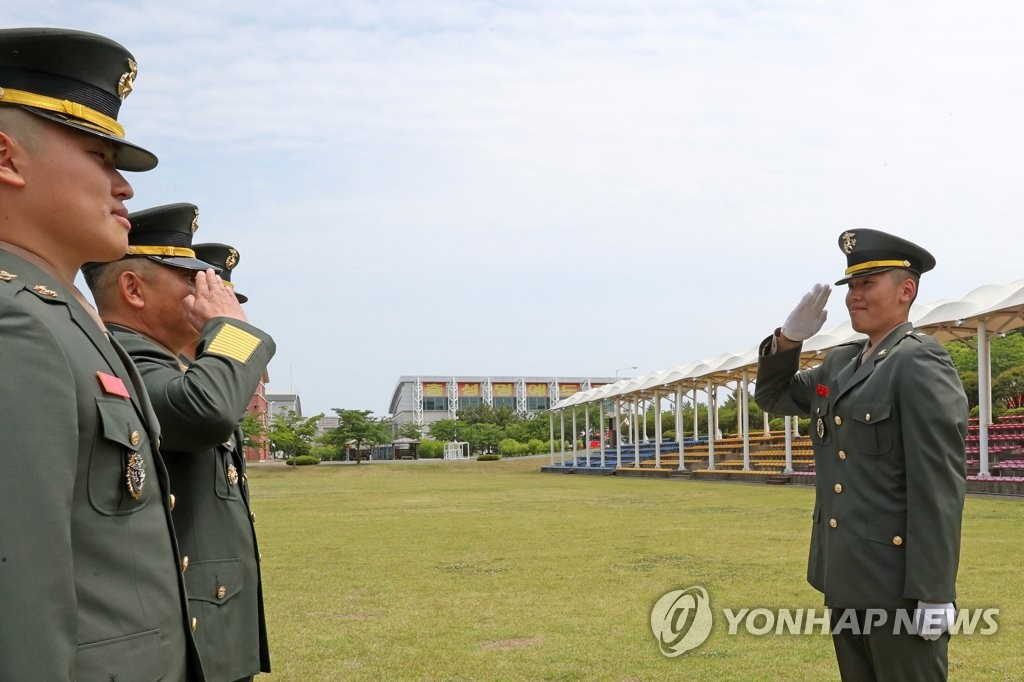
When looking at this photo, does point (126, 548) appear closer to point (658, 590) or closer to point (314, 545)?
point (658, 590)

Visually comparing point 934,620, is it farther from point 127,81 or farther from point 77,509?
point 127,81

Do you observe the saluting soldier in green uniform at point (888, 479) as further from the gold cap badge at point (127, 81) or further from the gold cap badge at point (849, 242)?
the gold cap badge at point (127, 81)

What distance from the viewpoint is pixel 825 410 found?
12.7ft

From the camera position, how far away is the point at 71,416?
1652 millimetres

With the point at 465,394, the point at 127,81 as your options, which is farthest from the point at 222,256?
the point at 465,394

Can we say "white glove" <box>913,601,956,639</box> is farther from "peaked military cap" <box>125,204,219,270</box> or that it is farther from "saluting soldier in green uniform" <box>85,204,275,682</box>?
"peaked military cap" <box>125,204,219,270</box>

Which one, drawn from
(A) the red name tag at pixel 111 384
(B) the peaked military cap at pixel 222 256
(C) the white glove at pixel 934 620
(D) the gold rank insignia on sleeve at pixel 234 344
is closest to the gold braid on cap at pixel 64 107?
(A) the red name tag at pixel 111 384

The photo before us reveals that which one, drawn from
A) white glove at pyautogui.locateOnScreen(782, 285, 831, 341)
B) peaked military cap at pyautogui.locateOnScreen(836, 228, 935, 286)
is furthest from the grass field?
peaked military cap at pyautogui.locateOnScreen(836, 228, 935, 286)

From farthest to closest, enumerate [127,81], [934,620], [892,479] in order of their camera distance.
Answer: [892,479]
[934,620]
[127,81]

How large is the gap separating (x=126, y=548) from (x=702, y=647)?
208 inches

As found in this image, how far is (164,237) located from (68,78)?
1.25 metres

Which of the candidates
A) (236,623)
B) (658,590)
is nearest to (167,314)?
(236,623)

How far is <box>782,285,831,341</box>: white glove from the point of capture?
4040 millimetres

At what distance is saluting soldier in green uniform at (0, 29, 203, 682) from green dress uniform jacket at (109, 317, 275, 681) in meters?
0.53
